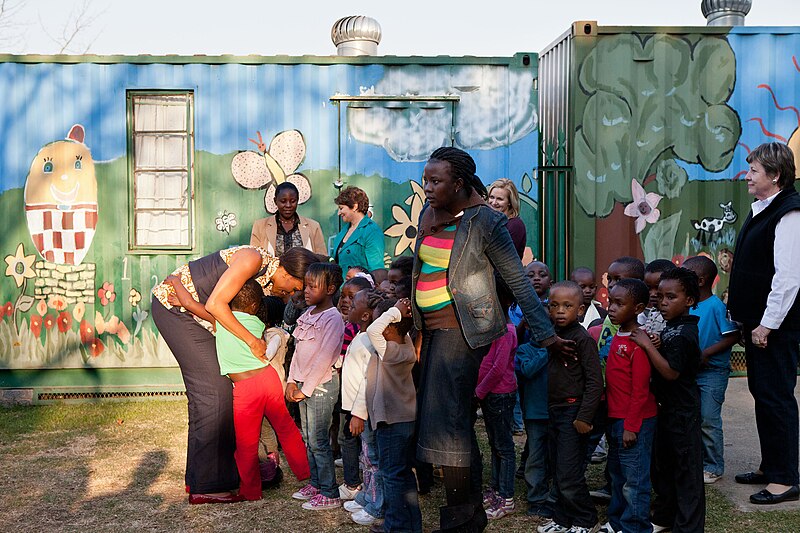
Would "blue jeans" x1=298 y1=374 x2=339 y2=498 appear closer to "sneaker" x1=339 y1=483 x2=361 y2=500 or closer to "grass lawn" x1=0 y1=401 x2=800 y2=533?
"sneaker" x1=339 y1=483 x2=361 y2=500

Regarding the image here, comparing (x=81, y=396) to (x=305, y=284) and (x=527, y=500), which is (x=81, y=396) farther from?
(x=527, y=500)

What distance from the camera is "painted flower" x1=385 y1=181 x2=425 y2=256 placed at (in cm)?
886

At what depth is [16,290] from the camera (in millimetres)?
8727

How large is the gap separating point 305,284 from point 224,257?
554 millimetres

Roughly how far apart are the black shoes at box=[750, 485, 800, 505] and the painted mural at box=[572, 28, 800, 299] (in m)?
3.76

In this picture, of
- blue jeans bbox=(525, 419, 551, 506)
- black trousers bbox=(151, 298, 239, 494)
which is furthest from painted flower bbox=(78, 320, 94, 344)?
blue jeans bbox=(525, 419, 551, 506)

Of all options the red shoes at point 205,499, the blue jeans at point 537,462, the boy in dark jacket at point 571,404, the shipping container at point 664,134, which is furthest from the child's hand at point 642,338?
the shipping container at point 664,134

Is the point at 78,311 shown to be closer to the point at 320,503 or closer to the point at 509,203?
the point at 320,503

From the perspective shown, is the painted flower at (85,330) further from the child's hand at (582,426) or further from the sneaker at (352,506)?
the child's hand at (582,426)

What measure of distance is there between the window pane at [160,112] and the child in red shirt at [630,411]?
5.52 meters

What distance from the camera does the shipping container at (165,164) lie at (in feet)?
28.6

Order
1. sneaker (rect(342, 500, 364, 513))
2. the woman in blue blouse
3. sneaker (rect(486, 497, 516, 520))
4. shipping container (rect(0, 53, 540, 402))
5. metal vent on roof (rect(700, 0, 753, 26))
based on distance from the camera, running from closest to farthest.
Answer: sneaker (rect(486, 497, 516, 520))
sneaker (rect(342, 500, 364, 513))
the woman in blue blouse
shipping container (rect(0, 53, 540, 402))
metal vent on roof (rect(700, 0, 753, 26))

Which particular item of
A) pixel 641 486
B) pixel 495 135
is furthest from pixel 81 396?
pixel 641 486

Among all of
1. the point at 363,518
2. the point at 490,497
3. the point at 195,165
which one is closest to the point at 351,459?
the point at 363,518
